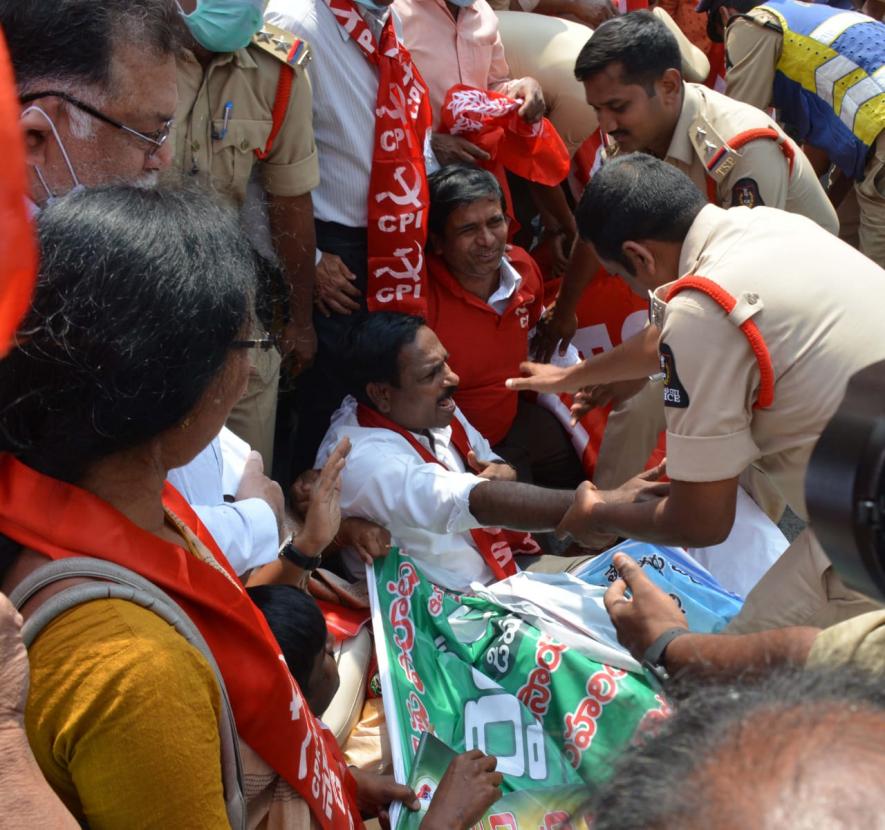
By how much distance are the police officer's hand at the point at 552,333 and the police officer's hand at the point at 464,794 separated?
2169 mm

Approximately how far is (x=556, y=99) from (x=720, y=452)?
258cm

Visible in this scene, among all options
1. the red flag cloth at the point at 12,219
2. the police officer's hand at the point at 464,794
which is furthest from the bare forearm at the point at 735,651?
the red flag cloth at the point at 12,219

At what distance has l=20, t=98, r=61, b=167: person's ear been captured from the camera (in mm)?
1807

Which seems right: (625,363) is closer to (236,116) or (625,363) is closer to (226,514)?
(236,116)

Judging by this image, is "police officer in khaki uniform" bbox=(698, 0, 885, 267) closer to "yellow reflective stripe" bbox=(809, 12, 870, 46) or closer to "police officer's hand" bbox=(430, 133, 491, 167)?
"yellow reflective stripe" bbox=(809, 12, 870, 46)

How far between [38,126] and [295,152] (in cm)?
134

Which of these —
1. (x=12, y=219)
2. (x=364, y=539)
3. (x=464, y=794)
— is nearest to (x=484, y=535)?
(x=364, y=539)

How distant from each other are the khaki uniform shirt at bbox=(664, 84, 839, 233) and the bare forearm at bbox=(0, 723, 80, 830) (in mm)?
3086

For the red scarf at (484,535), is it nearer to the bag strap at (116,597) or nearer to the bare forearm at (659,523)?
the bare forearm at (659,523)

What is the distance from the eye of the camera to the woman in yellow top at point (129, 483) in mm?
1229

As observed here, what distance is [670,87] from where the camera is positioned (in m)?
3.77

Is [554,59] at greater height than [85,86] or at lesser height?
lesser

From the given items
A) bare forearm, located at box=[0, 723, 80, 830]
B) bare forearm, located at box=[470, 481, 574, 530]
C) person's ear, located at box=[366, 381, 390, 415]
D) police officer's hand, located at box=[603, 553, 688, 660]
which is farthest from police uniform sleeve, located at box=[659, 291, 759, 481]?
bare forearm, located at box=[0, 723, 80, 830]

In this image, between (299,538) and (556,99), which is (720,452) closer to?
(299,538)
